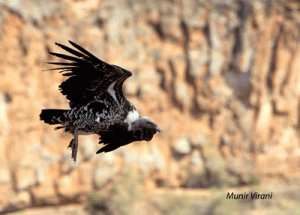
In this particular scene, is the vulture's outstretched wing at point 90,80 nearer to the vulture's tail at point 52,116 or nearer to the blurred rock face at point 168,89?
the vulture's tail at point 52,116

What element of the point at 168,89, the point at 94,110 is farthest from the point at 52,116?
the point at 168,89

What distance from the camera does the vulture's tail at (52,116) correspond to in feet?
8.92

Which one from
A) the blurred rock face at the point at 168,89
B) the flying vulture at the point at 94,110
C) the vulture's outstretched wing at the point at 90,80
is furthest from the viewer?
the blurred rock face at the point at 168,89

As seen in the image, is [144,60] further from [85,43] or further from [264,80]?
[264,80]

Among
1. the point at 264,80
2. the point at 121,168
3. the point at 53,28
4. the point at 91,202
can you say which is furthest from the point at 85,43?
the point at 264,80

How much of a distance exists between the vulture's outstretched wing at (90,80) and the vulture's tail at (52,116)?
130mm

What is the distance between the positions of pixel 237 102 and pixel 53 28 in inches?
166

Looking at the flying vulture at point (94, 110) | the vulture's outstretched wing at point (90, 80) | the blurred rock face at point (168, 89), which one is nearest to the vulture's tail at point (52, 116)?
the flying vulture at point (94, 110)

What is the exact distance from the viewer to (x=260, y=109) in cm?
782

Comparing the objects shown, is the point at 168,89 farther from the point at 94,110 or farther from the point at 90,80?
the point at 90,80

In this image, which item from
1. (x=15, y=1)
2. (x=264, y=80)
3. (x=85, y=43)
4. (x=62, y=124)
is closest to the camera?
(x=62, y=124)

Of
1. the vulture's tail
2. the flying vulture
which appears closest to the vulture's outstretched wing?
the flying vulture

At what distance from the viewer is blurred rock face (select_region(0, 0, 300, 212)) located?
6.36m

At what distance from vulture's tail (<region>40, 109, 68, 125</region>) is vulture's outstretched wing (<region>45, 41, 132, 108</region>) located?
0.13 metres
